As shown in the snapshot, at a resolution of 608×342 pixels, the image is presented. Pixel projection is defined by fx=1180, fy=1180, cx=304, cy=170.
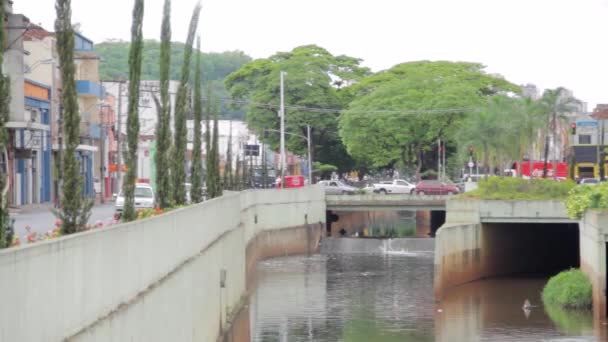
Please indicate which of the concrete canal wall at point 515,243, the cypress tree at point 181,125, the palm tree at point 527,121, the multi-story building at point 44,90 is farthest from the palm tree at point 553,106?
the cypress tree at point 181,125

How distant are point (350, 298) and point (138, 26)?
27.0m

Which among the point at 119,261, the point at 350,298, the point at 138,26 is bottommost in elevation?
the point at 350,298

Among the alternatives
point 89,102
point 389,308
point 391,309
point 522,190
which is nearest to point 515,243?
point 522,190

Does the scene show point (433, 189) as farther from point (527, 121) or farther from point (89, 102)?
point (89, 102)

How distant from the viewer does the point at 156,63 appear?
132125mm

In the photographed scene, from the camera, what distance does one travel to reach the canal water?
40.2m

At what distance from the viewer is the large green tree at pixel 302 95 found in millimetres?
109000

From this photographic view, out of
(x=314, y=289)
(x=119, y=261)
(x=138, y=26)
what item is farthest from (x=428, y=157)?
(x=119, y=261)

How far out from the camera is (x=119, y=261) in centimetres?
1650

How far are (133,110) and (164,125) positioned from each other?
7.53 metres

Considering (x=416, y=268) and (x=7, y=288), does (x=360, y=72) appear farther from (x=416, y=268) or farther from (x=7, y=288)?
(x=7, y=288)

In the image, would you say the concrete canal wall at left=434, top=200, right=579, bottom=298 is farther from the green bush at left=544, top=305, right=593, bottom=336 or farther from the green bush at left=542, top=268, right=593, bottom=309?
the green bush at left=544, top=305, right=593, bottom=336

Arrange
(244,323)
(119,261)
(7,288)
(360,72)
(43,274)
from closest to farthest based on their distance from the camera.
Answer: (7,288)
(43,274)
(119,261)
(244,323)
(360,72)

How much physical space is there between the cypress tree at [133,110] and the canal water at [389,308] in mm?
13522
